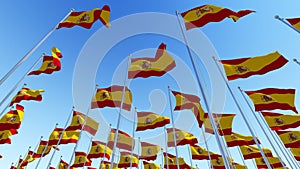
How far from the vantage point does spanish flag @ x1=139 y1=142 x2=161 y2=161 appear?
51.8 feet

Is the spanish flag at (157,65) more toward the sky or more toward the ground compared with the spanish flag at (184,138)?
more toward the sky

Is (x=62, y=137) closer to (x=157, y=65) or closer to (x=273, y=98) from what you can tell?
(x=157, y=65)

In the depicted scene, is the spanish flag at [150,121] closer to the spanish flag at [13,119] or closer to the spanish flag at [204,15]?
the spanish flag at [204,15]

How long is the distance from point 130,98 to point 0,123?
26.7ft

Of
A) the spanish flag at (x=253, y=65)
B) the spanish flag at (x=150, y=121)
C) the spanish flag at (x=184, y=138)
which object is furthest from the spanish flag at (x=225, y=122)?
the spanish flag at (x=253, y=65)

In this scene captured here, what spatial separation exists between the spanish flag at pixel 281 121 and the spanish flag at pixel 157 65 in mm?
6871

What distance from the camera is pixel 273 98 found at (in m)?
10.3

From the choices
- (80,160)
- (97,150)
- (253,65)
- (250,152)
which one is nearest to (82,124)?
(97,150)

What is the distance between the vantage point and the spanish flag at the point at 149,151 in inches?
621

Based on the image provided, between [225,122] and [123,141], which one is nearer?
[225,122]

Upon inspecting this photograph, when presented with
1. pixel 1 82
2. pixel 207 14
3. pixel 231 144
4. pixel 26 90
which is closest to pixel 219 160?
pixel 231 144

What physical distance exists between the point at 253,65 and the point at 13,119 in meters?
13.8

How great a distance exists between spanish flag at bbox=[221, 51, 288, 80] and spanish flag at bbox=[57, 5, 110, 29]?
585cm

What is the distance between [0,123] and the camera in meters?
12.9
